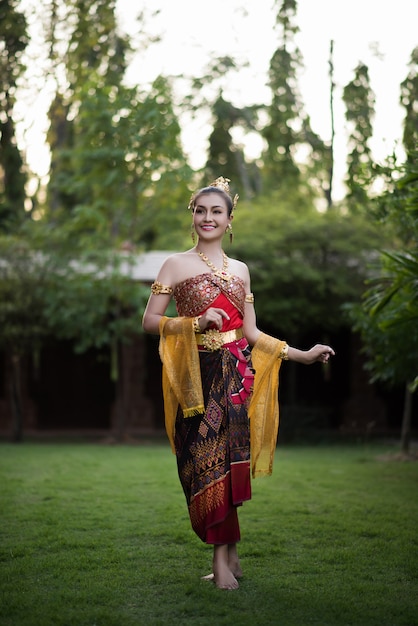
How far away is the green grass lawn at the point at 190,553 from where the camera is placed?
11.2 feet

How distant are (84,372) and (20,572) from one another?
10.6 m

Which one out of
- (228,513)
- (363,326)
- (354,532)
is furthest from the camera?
(363,326)

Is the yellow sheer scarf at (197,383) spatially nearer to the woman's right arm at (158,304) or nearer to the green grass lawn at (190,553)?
the woman's right arm at (158,304)

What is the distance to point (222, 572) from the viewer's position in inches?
150

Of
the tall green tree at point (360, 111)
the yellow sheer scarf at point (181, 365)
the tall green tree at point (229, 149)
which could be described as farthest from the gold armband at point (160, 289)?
the tall green tree at point (229, 149)

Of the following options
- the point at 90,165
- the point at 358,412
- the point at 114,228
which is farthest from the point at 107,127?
the point at 358,412

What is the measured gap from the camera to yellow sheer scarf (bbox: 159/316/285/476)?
386 centimetres

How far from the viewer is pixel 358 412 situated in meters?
14.5

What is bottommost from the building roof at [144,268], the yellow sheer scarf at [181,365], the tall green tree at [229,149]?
the yellow sheer scarf at [181,365]

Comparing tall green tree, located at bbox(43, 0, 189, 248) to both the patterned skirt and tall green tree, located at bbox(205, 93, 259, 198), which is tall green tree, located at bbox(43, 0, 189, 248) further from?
tall green tree, located at bbox(205, 93, 259, 198)

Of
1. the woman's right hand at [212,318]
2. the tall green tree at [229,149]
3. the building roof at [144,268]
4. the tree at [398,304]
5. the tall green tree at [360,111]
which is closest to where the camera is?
the woman's right hand at [212,318]

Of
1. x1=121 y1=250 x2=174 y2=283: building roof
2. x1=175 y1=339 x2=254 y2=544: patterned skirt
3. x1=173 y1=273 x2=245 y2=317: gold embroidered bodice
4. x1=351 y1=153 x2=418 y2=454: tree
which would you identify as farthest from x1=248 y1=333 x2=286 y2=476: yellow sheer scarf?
x1=121 y1=250 x2=174 y2=283: building roof

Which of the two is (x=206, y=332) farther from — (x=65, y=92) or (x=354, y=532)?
(x=65, y=92)

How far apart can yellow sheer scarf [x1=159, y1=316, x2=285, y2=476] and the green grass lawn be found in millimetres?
685
